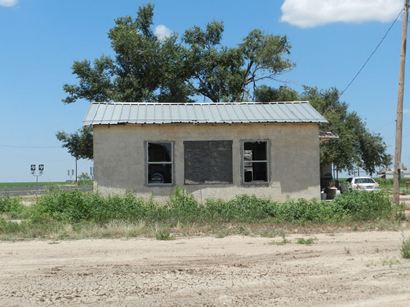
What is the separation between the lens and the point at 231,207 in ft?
55.1

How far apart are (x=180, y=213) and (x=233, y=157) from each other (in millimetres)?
3060

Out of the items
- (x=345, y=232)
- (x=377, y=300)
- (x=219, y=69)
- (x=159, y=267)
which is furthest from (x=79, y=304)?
(x=219, y=69)

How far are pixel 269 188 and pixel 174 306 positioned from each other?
37.4 ft

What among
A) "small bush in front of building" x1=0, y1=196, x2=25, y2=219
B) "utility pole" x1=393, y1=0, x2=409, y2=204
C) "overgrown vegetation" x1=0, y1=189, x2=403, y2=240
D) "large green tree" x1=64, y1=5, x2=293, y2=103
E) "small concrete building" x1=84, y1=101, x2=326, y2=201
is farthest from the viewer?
"large green tree" x1=64, y1=5, x2=293, y2=103

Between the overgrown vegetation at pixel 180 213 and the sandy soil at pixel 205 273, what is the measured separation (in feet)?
6.08

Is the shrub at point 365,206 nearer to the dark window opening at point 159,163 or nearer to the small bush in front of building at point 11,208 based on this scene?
the dark window opening at point 159,163

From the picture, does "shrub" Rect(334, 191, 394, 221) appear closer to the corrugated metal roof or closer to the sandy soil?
the corrugated metal roof

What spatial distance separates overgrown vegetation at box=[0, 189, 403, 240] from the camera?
15.3m

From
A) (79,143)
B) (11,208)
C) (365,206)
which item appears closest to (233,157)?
(365,206)

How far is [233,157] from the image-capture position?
60.1 ft

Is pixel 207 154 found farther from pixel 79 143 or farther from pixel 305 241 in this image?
pixel 79 143

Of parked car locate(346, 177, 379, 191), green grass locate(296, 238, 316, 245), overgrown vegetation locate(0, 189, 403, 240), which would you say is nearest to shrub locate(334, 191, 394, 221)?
overgrown vegetation locate(0, 189, 403, 240)

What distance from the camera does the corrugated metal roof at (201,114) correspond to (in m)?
18.1

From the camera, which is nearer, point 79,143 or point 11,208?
point 11,208
